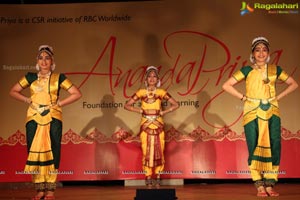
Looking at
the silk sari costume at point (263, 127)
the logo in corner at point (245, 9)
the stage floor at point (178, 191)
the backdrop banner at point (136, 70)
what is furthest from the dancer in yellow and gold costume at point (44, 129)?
the logo in corner at point (245, 9)

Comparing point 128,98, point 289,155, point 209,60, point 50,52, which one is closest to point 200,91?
point 209,60

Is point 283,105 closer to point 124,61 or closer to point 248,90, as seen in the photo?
point 248,90

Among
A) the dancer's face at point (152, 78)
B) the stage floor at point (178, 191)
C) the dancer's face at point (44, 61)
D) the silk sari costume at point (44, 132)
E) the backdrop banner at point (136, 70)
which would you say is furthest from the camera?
the backdrop banner at point (136, 70)

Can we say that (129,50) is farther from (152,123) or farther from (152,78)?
(152,123)

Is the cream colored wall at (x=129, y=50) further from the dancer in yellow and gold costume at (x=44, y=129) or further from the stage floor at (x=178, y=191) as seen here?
the dancer in yellow and gold costume at (x=44, y=129)

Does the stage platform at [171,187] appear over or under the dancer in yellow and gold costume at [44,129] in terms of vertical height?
under

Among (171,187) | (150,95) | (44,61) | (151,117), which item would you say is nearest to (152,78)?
(150,95)

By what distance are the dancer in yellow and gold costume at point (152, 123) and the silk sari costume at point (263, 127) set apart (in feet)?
4.71

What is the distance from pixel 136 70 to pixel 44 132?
206cm

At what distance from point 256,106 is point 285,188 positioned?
1441 millimetres

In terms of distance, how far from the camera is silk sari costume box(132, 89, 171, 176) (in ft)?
21.2

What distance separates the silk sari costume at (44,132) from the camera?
5223 mm

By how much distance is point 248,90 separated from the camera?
537 cm

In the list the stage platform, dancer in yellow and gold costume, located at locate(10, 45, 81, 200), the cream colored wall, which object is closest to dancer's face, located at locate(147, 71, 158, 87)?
the cream colored wall
